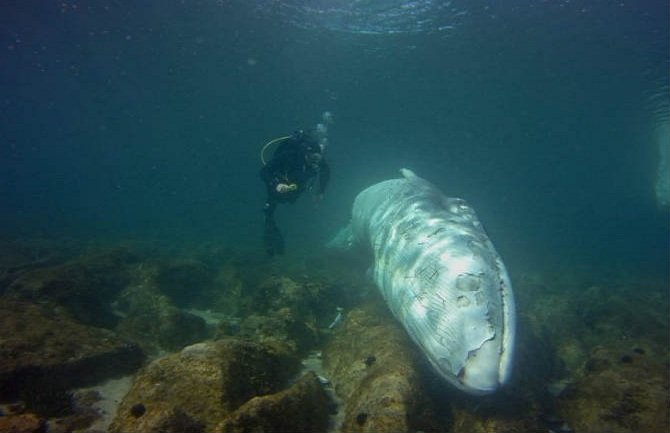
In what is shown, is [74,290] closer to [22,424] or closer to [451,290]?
[22,424]

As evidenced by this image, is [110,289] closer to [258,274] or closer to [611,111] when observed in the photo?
[258,274]

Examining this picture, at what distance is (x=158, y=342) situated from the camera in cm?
703

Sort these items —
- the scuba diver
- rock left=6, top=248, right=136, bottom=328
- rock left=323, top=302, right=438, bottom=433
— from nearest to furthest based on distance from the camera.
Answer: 1. rock left=323, top=302, right=438, bottom=433
2. rock left=6, top=248, right=136, bottom=328
3. the scuba diver

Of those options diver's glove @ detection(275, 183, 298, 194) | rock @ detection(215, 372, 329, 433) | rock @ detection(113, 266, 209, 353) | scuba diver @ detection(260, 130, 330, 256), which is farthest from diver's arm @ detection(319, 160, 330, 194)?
rock @ detection(215, 372, 329, 433)

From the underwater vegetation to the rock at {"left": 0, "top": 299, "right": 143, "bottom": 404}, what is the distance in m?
0.02

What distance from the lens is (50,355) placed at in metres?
5.19

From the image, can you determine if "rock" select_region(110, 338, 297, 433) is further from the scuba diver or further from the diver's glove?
the scuba diver

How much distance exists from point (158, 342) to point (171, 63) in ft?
110

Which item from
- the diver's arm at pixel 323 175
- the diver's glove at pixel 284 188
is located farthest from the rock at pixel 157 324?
the diver's arm at pixel 323 175

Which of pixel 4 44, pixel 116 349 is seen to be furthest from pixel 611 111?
pixel 4 44

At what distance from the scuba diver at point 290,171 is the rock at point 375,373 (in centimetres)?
401

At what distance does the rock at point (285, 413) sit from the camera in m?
3.40

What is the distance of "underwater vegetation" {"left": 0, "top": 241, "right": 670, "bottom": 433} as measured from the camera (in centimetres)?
395

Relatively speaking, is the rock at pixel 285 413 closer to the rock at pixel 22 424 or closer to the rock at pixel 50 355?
the rock at pixel 22 424
